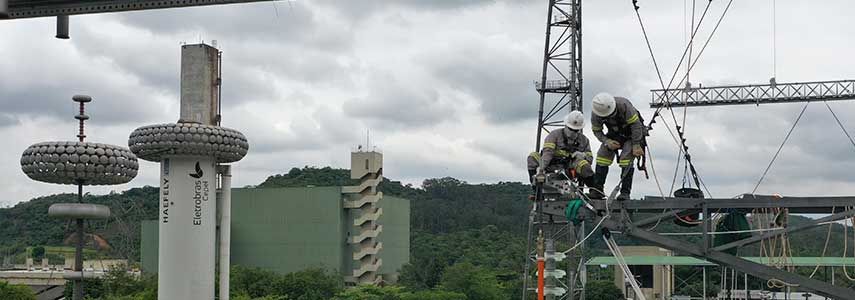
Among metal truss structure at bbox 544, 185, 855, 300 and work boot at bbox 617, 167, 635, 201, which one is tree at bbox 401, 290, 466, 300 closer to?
metal truss structure at bbox 544, 185, 855, 300

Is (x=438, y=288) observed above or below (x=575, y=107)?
below

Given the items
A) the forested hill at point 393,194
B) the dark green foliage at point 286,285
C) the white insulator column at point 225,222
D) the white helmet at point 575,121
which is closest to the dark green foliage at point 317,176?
the forested hill at point 393,194

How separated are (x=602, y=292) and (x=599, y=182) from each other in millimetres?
53034

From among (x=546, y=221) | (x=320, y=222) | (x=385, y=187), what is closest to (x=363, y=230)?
(x=320, y=222)

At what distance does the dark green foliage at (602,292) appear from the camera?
227ft

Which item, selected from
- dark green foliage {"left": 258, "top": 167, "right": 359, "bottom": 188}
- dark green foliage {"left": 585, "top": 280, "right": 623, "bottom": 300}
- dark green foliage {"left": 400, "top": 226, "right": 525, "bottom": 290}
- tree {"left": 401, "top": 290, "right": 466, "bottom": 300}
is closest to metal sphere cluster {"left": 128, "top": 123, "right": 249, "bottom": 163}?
tree {"left": 401, "top": 290, "right": 466, "bottom": 300}

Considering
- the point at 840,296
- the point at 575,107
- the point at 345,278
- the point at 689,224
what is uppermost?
the point at 575,107

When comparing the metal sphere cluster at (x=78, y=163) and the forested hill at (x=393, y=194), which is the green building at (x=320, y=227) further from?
the metal sphere cluster at (x=78, y=163)

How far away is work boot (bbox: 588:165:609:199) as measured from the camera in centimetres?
1830

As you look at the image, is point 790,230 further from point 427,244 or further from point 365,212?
point 427,244

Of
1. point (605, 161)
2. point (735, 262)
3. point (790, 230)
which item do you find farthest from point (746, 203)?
point (605, 161)

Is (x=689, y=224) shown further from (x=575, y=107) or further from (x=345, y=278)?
(x=345, y=278)

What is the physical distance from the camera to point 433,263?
87.1 m

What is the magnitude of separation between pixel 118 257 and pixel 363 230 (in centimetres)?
3756
